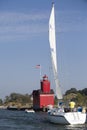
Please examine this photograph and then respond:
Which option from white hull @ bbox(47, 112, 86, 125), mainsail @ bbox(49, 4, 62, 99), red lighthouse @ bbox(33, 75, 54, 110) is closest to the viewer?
white hull @ bbox(47, 112, 86, 125)

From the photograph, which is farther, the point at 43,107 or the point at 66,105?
the point at 43,107

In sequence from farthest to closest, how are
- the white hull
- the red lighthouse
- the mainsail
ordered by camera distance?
1. the red lighthouse
2. the mainsail
3. the white hull

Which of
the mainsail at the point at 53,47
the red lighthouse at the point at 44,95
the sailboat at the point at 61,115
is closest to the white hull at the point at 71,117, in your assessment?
the sailboat at the point at 61,115

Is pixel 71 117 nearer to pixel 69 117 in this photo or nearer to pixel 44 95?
pixel 69 117

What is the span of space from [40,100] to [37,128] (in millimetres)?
46080

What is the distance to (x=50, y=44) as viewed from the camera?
49.1 meters

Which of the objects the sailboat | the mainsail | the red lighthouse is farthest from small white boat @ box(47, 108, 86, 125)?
the red lighthouse

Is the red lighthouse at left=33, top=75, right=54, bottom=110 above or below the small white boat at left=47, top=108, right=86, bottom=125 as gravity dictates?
above

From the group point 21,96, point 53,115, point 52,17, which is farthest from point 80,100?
point 53,115

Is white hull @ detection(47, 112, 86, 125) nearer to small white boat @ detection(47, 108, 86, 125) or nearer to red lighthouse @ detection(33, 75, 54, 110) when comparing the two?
small white boat @ detection(47, 108, 86, 125)

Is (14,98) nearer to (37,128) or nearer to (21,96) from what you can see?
(21,96)

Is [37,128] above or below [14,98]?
below

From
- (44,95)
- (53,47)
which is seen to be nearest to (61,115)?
(53,47)

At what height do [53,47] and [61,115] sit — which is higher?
[53,47]
